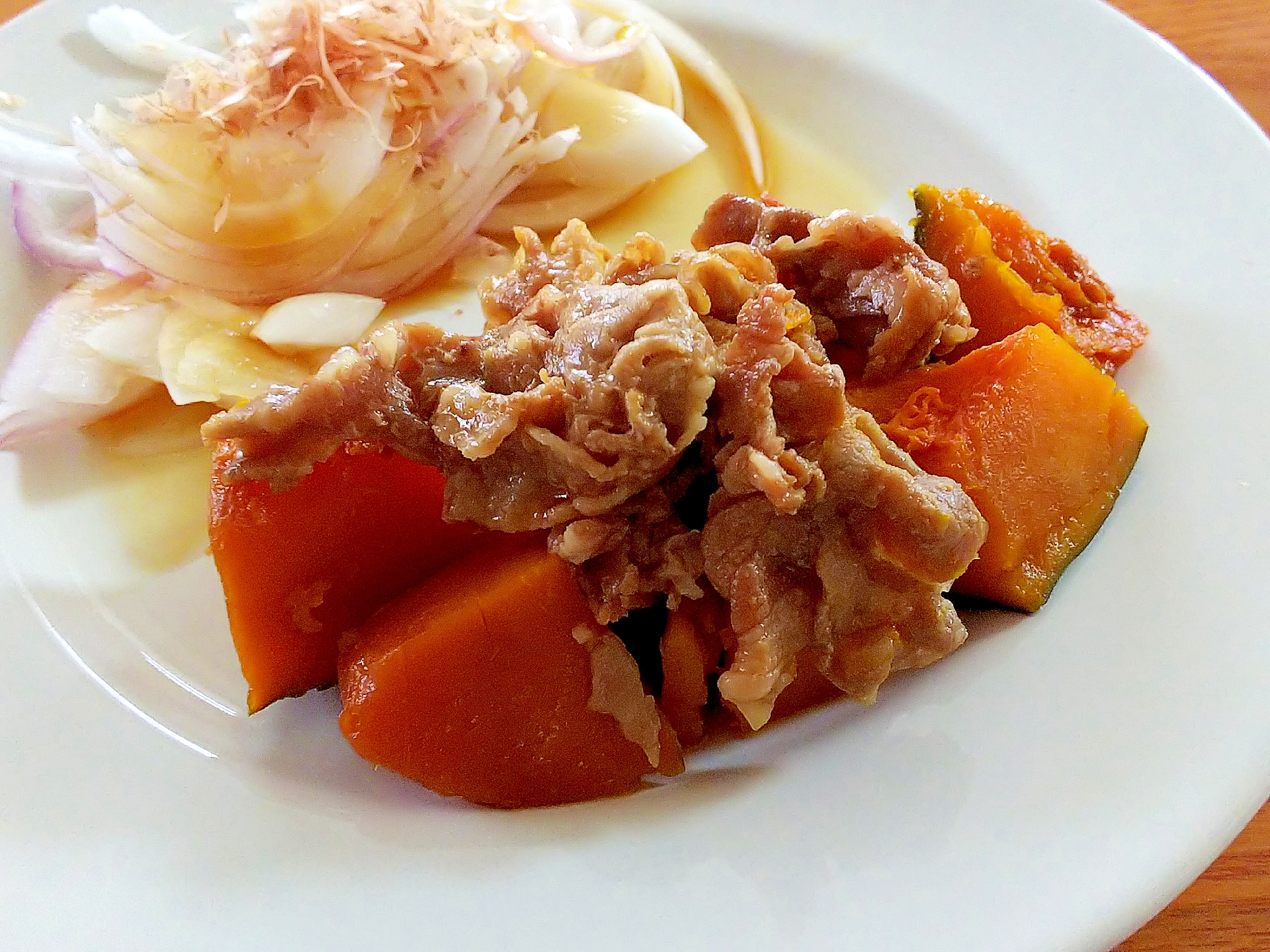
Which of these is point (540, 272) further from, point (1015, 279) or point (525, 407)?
point (1015, 279)

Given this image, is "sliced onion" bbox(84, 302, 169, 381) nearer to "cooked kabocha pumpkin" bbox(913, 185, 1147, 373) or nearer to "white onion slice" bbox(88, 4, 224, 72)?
"white onion slice" bbox(88, 4, 224, 72)

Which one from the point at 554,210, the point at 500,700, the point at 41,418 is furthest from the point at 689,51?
the point at 500,700

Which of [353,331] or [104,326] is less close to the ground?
[353,331]

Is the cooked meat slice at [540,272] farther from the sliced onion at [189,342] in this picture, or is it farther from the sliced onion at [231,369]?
the sliced onion at [189,342]

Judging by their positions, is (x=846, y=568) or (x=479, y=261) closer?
(x=846, y=568)

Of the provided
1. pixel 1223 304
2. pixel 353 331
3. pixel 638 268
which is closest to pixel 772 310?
pixel 638 268

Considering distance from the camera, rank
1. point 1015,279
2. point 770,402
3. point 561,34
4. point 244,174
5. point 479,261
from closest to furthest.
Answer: point 770,402
point 1015,279
point 244,174
point 479,261
point 561,34

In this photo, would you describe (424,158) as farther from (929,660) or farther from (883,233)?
(929,660)
